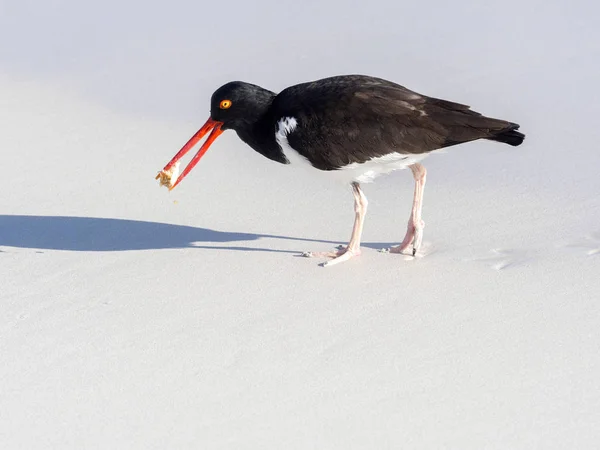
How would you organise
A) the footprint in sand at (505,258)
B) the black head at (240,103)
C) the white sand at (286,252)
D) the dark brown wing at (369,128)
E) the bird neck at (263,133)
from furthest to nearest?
the black head at (240,103)
the bird neck at (263,133)
the dark brown wing at (369,128)
the footprint in sand at (505,258)
the white sand at (286,252)

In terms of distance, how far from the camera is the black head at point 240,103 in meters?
6.85

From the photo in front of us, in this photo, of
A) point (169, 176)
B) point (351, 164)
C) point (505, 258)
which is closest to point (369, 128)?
point (351, 164)

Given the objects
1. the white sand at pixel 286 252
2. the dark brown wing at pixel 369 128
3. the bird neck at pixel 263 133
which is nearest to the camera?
the white sand at pixel 286 252

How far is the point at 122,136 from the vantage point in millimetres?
8859

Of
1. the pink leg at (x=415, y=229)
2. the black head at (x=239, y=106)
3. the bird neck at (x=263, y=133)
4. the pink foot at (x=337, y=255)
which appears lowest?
the pink foot at (x=337, y=255)

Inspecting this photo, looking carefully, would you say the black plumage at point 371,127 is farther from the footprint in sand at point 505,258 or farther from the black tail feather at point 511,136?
the footprint in sand at point 505,258

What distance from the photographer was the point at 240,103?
22.5ft

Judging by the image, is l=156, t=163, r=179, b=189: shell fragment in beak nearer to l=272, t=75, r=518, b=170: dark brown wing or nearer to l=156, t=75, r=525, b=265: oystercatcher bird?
l=156, t=75, r=525, b=265: oystercatcher bird

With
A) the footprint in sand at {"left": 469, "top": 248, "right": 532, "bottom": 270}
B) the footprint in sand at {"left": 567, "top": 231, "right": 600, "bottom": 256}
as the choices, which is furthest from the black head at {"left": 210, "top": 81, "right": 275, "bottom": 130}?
the footprint in sand at {"left": 567, "top": 231, "right": 600, "bottom": 256}

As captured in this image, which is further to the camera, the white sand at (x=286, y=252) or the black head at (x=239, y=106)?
the black head at (x=239, y=106)

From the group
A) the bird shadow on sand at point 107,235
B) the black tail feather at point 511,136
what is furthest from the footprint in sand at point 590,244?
the bird shadow on sand at point 107,235

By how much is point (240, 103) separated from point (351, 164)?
2.73 ft

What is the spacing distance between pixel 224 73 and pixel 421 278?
14.4ft

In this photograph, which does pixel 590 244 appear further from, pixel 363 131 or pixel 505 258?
pixel 363 131
